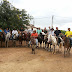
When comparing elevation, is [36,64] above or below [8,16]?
below

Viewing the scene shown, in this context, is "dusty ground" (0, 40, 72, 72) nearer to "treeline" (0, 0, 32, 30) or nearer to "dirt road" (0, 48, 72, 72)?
"dirt road" (0, 48, 72, 72)

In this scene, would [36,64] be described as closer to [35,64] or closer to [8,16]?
[35,64]

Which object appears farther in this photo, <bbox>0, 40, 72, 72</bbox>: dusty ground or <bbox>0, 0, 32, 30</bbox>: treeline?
<bbox>0, 0, 32, 30</bbox>: treeline

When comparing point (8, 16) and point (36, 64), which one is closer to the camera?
point (36, 64)

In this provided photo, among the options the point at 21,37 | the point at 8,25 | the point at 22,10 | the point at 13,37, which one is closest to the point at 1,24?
the point at 8,25

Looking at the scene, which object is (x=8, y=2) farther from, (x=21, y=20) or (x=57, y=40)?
(x=57, y=40)

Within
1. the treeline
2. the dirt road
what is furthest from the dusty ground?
the treeline

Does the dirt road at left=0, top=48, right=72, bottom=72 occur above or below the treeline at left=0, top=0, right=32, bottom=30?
below

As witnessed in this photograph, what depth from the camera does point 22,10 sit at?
14492 millimetres

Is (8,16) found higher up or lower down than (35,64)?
higher up

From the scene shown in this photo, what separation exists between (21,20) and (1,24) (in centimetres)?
314

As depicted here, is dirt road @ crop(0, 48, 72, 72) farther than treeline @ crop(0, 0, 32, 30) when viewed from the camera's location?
No

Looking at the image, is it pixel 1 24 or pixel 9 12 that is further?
pixel 9 12

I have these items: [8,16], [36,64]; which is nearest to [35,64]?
[36,64]
